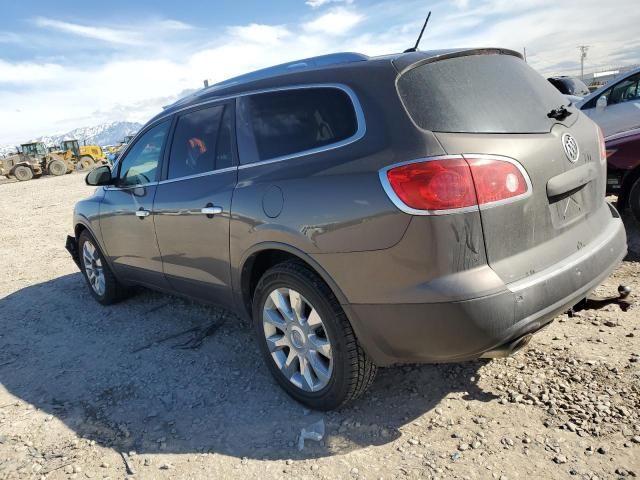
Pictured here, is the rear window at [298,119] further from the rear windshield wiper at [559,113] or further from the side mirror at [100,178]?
the side mirror at [100,178]

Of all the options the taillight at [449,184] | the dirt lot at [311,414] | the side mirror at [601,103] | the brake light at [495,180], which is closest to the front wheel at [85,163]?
the side mirror at [601,103]

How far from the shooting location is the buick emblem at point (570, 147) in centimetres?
243

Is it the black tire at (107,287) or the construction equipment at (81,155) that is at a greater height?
the construction equipment at (81,155)

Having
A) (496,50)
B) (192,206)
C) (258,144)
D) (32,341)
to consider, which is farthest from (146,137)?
(496,50)

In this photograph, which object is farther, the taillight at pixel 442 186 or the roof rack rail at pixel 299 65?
the roof rack rail at pixel 299 65

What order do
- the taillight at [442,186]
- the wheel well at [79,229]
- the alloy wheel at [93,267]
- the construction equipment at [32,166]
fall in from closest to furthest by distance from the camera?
the taillight at [442,186], the alloy wheel at [93,267], the wheel well at [79,229], the construction equipment at [32,166]

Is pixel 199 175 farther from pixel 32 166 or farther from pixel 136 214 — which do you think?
pixel 32 166

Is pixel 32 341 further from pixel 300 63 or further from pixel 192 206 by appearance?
pixel 300 63

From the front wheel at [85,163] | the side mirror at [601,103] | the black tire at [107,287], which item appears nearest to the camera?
the black tire at [107,287]

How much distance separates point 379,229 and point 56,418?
2363mm

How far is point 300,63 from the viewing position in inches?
117

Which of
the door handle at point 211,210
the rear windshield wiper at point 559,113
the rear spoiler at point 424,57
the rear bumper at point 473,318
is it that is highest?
the rear spoiler at point 424,57

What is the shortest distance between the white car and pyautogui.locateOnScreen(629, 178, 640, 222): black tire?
1.78 metres

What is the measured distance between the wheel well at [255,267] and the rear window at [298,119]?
0.55 metres
